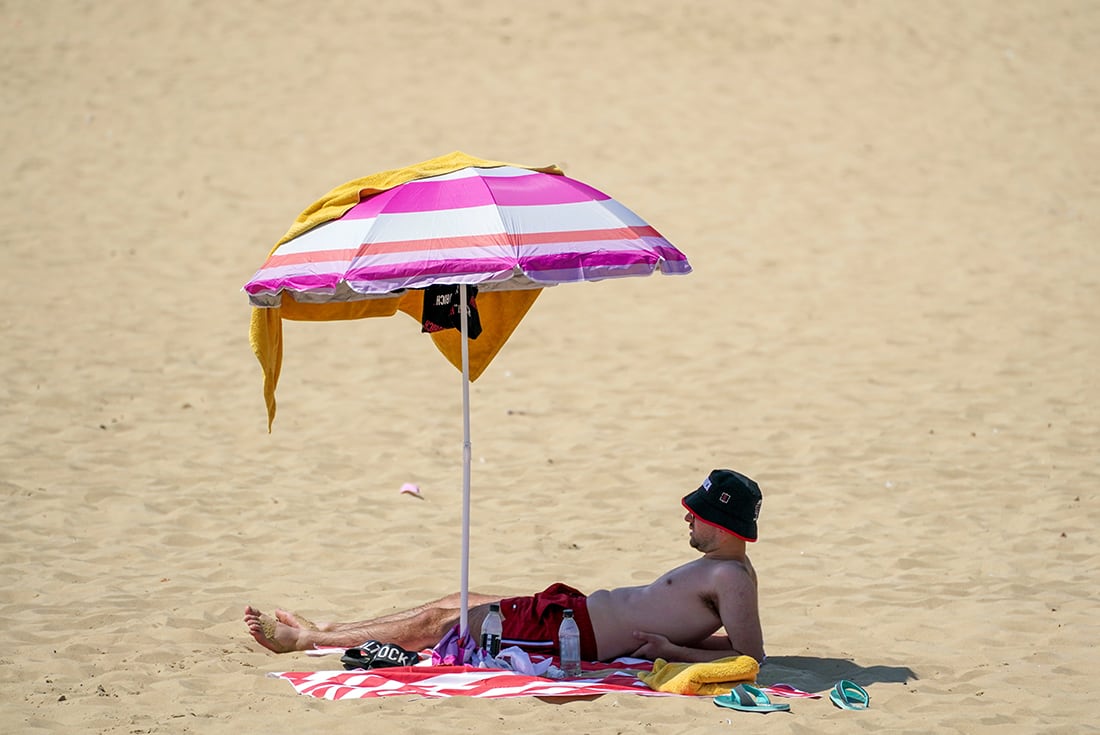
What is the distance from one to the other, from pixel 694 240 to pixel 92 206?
6.03m

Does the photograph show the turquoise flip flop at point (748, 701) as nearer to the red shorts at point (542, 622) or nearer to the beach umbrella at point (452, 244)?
the red shorts at point (542, 622)

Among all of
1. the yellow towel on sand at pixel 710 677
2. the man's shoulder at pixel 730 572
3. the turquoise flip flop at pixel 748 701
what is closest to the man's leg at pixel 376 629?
the yellow towel on sand at pixel 710 677

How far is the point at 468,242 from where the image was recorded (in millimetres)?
4434

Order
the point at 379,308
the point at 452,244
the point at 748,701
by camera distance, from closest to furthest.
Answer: the point at 452,244 < the point at 748,701 < the point at 379,308

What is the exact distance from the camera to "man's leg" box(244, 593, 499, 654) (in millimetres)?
5188

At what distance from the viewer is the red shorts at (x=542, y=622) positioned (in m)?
5.01

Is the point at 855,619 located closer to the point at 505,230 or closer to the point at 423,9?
the point at 505,230

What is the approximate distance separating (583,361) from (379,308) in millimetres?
4738

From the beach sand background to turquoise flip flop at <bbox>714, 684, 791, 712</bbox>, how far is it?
7 cm

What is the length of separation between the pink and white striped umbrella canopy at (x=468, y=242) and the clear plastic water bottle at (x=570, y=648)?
1363 millimetres

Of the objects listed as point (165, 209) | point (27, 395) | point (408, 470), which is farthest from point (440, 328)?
point (165, 209)

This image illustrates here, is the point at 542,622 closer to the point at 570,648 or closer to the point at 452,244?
the point at 570,648

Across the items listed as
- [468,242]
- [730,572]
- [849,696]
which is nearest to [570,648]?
[730,572]

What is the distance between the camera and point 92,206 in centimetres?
1298
